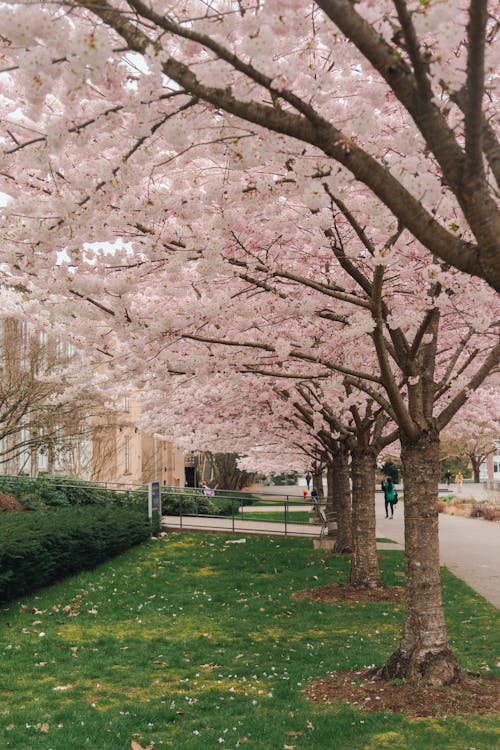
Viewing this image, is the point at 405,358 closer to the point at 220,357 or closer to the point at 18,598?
the point at 220,357

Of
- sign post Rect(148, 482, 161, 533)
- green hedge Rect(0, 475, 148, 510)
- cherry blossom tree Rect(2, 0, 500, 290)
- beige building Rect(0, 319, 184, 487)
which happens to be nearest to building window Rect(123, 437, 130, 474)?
beige building Rect(0, 319, 184, 487)

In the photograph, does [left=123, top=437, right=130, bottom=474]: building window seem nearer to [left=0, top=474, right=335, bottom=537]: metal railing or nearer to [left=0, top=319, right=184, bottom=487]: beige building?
[left=0, top=319, right=184, bottom=487]: beige building

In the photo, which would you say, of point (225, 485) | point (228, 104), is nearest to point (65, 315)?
point (228, 104)

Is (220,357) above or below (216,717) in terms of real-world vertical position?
above

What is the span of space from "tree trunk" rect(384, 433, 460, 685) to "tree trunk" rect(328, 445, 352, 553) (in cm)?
918

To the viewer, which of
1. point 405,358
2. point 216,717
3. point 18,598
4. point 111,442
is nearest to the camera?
point 216,717

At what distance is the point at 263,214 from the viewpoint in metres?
7.56

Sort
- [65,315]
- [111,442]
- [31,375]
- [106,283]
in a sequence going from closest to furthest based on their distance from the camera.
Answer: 1. [106,283]
2. [65,315]
3. [31,375]
4. [111,442]

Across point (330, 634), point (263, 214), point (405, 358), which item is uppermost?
point (263, 214)

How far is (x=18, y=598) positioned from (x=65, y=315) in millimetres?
5447

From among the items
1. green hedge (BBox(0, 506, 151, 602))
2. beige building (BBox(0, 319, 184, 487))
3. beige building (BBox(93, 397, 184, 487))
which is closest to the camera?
green hedge (BBox(0, 506, 151, 602))

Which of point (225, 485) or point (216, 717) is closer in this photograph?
point (216, 717)

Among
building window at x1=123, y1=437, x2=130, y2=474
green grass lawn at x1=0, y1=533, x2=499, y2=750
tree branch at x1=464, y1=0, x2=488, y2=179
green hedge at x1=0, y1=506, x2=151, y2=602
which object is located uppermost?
tree branch at x1=464, y1=0, x2=488, y2=179

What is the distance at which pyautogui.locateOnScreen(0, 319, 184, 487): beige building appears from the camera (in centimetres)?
2173
